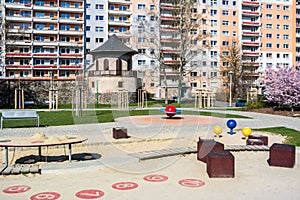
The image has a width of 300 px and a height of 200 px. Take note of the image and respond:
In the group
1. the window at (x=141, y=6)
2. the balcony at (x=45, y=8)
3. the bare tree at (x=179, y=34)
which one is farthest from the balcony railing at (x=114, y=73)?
the window at (x=141, y=6)

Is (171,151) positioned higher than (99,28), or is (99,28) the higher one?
(99,28)

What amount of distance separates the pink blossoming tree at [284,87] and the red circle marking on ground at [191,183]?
64.0ft

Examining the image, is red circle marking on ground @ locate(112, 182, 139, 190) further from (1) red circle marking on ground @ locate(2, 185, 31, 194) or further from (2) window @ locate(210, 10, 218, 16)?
(2) window @ locate(210, 10, 218, 16)

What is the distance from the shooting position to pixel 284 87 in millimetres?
23719

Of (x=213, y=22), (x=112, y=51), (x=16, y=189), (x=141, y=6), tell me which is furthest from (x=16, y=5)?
(x=16, y=189)

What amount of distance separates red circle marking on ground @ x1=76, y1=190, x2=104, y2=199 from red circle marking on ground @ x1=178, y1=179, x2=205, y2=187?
4.82 feet

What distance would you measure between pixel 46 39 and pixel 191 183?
54149mm

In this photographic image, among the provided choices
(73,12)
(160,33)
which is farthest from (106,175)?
(73,12)

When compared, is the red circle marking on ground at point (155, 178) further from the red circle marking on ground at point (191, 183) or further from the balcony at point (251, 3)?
the balcony at point (251, 3)

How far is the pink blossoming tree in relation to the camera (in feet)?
75.8

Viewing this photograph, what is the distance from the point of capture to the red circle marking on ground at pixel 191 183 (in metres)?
5.59

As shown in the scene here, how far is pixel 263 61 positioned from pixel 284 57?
5.25m

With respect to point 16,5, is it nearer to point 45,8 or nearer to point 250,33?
point 45,8

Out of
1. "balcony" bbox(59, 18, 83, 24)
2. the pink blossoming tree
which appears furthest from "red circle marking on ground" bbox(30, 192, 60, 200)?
"balcony" bbox(59, 18, 83, 24)
